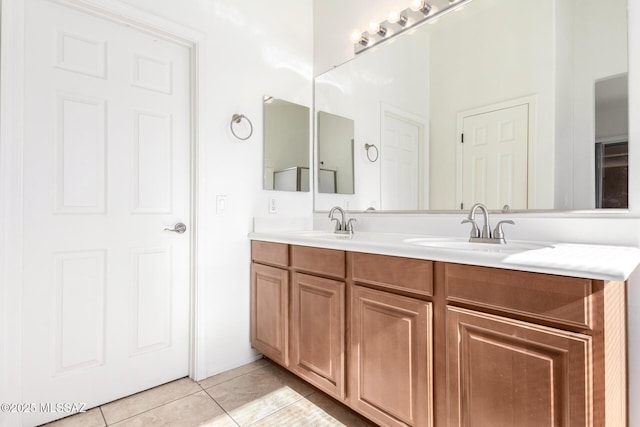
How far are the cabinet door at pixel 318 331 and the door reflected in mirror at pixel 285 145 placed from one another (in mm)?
802

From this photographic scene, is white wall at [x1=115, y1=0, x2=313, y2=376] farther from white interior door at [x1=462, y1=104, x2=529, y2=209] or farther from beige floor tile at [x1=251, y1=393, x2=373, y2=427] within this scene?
white interior door at [x1=462, y1=104, x2=529, y2=209]

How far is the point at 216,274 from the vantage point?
1.99m

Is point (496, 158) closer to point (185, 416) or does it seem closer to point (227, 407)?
point (227, 407)

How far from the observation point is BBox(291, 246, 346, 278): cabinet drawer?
1.52 m

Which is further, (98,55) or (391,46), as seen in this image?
(391,46)

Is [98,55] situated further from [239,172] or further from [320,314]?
[320,314]

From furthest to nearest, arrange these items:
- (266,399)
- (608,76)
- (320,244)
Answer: (266,399)
(320,244)
(608,76)

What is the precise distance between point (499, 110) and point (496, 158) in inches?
8.9

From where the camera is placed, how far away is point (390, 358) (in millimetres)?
1293

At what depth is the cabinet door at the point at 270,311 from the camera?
6.02ft

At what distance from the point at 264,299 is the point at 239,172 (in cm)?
82

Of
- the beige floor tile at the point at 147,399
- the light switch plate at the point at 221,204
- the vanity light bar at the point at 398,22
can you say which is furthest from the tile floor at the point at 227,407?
the vanity light bar at the point at 398,22

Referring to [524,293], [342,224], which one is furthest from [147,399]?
[524,293]

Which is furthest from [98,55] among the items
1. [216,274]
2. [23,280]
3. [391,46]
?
[391,46]
